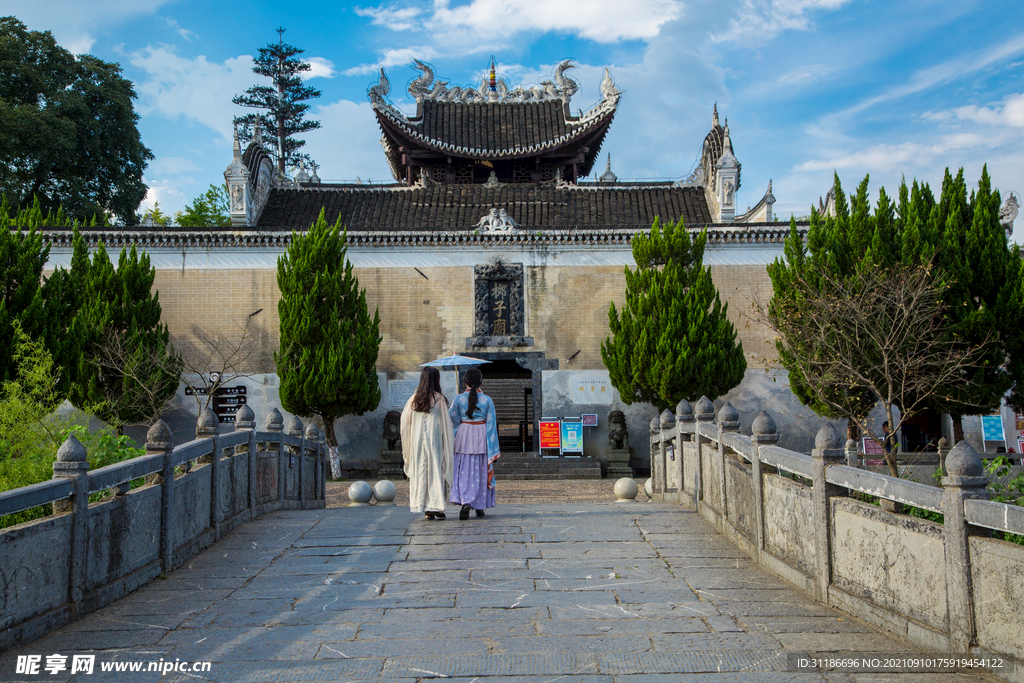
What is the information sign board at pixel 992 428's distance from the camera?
16.8 metres

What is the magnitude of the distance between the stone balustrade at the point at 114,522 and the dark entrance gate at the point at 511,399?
1008cm

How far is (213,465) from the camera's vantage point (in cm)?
718

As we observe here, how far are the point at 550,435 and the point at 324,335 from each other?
5482 mm

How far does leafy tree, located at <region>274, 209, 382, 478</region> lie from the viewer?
55.2 ft

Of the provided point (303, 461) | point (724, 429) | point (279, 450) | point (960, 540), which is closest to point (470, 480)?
point (724, 429)

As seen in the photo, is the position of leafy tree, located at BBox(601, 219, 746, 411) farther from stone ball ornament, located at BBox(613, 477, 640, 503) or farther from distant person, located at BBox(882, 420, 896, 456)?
stone ball ornament, located at BBox(613, 477, 640, 503)

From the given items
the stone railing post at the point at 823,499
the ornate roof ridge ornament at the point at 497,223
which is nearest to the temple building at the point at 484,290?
the ornate roof ridge ornament at the point at 497,223

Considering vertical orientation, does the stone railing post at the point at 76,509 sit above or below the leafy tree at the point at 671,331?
below

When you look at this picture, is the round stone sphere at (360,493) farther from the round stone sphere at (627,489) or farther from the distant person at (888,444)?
the distant person at (888,444)

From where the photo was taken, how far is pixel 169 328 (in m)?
18.5

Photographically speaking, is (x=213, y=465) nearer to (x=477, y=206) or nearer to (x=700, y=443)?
(x=700, y=443)

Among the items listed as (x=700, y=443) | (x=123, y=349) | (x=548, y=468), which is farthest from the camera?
(x=548, y=468)

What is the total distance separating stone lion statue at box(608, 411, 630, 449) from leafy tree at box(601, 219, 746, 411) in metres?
0.61

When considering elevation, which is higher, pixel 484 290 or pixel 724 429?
pixel 484 290
